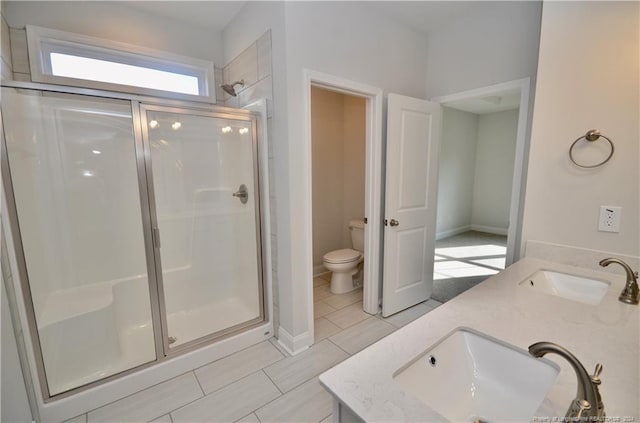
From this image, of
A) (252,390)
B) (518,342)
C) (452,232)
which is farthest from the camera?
(452,232)

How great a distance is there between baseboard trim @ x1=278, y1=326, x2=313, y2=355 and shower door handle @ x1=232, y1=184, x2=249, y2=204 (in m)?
1.08

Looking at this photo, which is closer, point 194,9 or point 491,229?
point 194,9

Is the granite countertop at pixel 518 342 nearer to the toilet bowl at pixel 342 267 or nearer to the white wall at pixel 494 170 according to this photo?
the toilet bowl at pixel 342 267

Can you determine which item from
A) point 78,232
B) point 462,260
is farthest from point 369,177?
point 462,260

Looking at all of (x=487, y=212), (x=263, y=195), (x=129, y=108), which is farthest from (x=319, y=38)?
(x=487, y=212)

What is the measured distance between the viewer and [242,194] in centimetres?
232

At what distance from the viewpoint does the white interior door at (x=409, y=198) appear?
2.30m

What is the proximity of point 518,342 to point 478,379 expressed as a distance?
0.17m

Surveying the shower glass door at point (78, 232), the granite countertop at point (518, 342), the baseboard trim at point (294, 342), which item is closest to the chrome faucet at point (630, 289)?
the granite countertop at point (518, 342)

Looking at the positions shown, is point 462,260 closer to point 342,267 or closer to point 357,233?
point 357,233

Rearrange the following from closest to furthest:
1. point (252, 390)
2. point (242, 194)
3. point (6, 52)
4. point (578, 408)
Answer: point (578, 408), point (252, 390), point (6, 52), point (242, 194)

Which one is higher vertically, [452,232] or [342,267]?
[342,267]

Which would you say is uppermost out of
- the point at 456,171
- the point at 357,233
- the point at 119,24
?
the point at 119,24

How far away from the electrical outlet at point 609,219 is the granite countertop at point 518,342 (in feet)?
0.73
